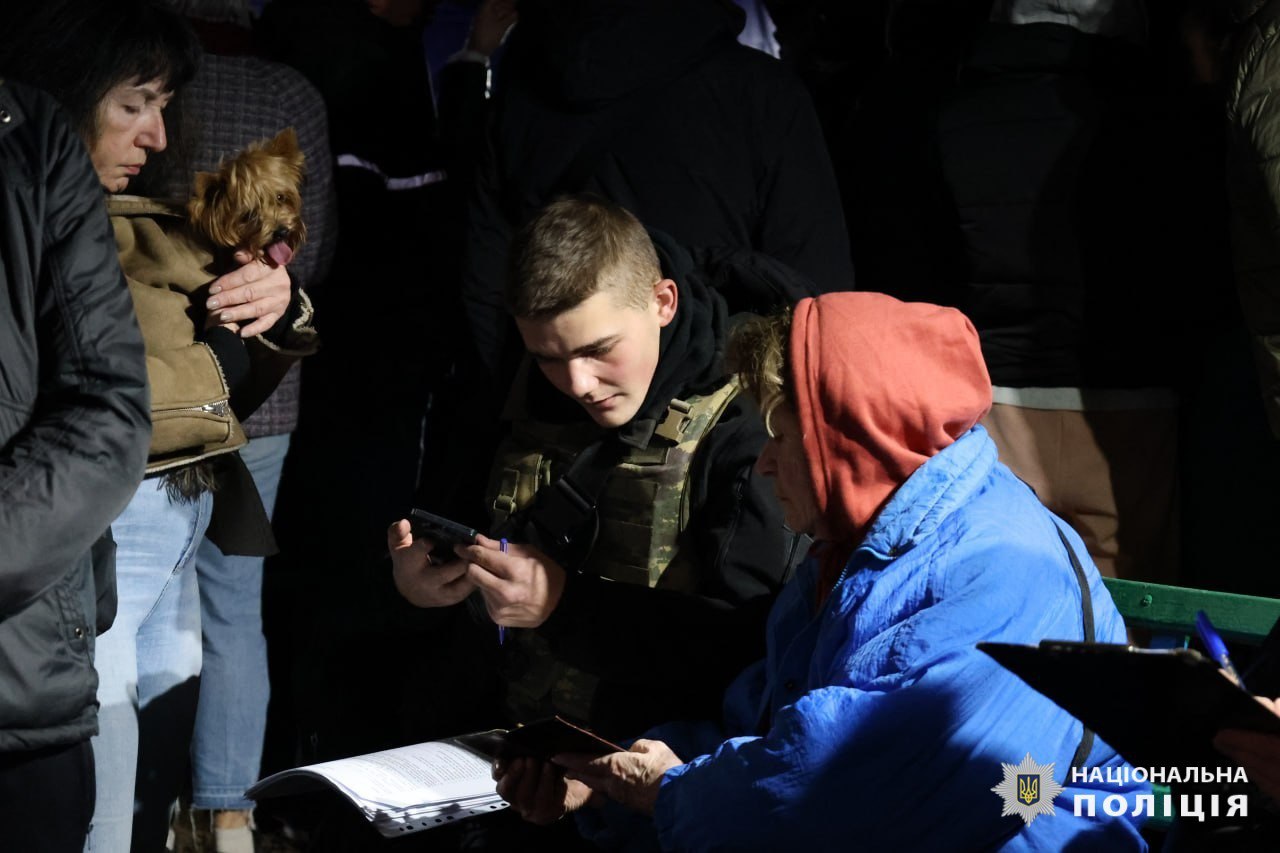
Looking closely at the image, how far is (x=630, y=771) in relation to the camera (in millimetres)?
2277

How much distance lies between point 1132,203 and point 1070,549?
1323 mm

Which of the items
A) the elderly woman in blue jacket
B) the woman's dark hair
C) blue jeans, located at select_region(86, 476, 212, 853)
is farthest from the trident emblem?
the woman's dark hair

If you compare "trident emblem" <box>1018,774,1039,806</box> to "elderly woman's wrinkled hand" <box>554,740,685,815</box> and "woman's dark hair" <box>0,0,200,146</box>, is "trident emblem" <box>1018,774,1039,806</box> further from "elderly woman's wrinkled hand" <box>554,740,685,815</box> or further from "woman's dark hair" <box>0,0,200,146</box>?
"woman's dark hair" <box>0,0,200,146</box>

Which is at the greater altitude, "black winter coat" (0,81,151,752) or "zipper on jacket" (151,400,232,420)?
"black winter coat" (0,81,151,752)

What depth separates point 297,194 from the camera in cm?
315

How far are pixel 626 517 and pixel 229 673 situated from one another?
1.40 metres

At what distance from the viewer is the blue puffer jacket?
1.99 metres

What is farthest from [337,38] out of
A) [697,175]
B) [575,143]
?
[697,175]

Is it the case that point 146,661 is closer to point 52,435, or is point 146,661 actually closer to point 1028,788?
point 52,435

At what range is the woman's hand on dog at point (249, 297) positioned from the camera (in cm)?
Result: 299

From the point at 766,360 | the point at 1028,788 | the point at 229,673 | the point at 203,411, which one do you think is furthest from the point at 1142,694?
the point at 229,673

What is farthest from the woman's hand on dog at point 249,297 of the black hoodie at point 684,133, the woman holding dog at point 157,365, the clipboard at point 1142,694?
the clipboard at point 1142,694

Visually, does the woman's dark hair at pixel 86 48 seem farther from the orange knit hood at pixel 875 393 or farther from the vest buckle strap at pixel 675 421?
the orange knit hood at pixel 875 393

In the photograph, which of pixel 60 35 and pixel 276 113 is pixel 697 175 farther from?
pixel 60 35
